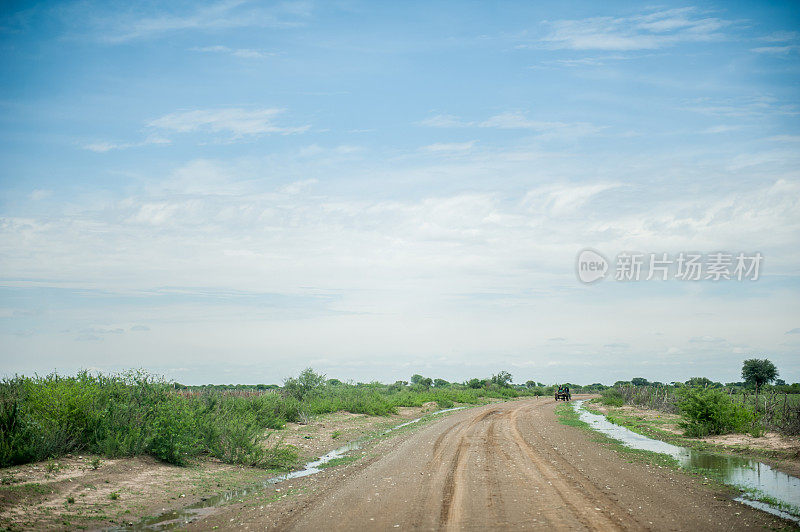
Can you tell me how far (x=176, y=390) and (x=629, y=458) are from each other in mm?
16587

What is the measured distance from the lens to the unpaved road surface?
1026cm

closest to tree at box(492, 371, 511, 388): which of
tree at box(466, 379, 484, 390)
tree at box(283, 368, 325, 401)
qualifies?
tree at box(466, 379, 484, 390)

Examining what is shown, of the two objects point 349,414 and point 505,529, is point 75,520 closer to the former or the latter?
point 505,529

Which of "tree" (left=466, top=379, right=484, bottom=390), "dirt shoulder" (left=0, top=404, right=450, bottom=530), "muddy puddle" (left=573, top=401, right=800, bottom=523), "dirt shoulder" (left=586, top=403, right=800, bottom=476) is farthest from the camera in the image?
"tree" (left=466, top=379, right=484, bottom=390)

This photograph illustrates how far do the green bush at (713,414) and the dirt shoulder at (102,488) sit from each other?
68.0 feet

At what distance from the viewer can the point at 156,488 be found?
14508mm

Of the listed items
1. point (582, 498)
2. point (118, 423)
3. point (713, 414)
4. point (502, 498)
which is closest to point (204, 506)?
point (118, 423)

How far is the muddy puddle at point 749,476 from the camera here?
12.4 meters

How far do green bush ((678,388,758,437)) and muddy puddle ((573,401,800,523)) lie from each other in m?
2.69

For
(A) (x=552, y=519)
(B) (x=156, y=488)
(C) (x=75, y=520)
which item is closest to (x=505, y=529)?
(A) (x=552, y=519)

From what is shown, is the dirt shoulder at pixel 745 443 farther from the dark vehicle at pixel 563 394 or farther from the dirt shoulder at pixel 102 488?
the dark vehicle at pixel 563 394

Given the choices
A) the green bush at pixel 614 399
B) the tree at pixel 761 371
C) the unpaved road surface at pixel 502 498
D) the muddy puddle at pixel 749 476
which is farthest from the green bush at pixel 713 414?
the tree at pixel 761 371

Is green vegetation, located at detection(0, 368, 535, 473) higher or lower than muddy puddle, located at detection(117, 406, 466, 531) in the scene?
higher

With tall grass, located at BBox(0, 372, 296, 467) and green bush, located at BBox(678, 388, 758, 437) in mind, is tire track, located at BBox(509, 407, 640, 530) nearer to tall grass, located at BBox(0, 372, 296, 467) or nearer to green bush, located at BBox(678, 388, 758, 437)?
tall grass, located at BBox(0, 372, 296, 467)
